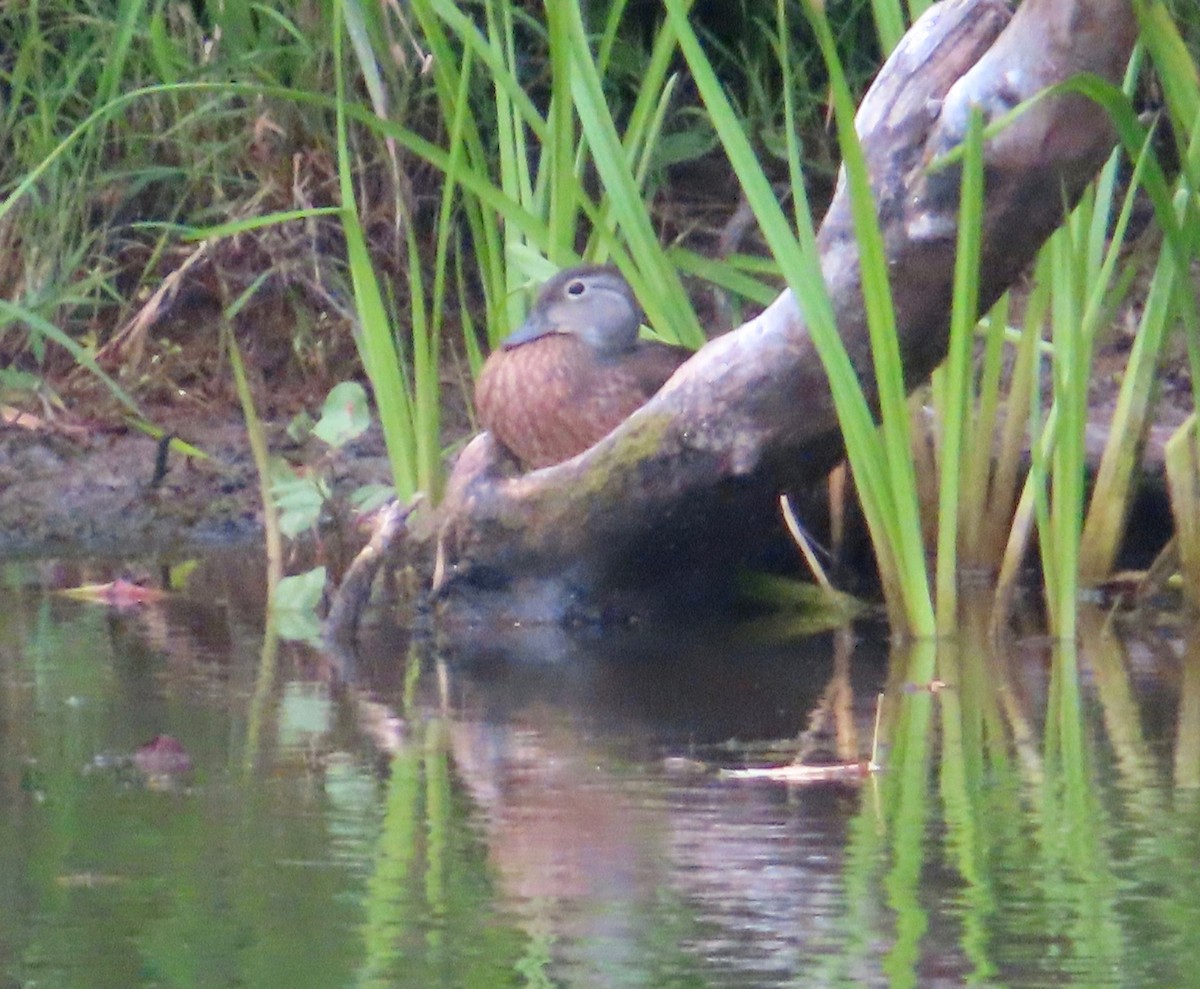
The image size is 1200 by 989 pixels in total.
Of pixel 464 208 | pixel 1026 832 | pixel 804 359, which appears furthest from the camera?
pixel 464 208

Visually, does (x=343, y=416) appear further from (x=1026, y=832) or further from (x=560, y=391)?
(x=1026, y=832)

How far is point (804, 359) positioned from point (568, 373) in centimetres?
68

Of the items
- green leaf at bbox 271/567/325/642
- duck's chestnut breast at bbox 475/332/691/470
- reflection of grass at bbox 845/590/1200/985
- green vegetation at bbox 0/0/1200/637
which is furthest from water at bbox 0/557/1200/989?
duck's chestnut breast at bbox 475/332/691/470

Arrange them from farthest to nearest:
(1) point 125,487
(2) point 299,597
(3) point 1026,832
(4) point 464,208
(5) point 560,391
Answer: (4) point 464,208 → (1) point 125,487 → (5) point 560,391 → (2) point 299,597 → (3) point 1026,832

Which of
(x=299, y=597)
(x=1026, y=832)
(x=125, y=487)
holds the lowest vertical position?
(x=1026, y=832)

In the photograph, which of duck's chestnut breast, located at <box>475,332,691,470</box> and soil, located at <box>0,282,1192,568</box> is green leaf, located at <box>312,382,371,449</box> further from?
soil, located at <box>0,282,1192,568</box>

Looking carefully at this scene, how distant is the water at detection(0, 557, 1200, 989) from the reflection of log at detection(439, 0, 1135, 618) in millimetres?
317

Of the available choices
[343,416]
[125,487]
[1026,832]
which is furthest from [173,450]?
[1026,832]

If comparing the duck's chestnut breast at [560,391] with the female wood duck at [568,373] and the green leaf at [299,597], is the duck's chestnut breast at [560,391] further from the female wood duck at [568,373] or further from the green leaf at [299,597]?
the green leaf at [299,597]

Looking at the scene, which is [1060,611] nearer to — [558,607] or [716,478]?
[716,478]

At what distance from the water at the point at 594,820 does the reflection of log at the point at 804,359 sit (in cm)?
32

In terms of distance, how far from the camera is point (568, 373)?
12.6 feet

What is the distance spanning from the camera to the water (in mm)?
1566

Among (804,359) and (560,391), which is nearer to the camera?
(804,359)
